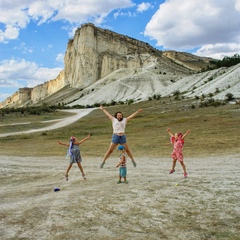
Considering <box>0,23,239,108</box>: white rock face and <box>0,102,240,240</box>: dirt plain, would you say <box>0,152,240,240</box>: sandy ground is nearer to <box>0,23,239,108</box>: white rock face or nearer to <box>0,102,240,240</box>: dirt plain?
Answer: <box>0,102,240,240</box>: dirt plain

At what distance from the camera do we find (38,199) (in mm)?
7578

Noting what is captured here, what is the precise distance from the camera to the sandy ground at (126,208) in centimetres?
518

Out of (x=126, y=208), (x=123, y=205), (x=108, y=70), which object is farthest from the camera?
(x=108, y=70)

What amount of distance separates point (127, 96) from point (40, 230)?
244 feet

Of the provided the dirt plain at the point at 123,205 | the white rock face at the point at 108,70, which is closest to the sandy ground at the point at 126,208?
the dirt plain at the point at 123,205

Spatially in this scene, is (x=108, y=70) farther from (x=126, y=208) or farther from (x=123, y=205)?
(x=126, y=208)

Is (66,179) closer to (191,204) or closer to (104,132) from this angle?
(191,204)

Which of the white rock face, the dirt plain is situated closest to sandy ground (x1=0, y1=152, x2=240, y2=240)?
the dirt plain

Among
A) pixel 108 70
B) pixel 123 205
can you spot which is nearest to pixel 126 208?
pixel 123 205

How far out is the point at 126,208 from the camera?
630 centimetres

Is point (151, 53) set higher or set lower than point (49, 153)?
higher

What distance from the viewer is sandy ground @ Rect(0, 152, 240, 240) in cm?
518

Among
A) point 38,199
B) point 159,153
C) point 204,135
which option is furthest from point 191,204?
point 204,135

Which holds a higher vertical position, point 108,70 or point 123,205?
point 108,70
